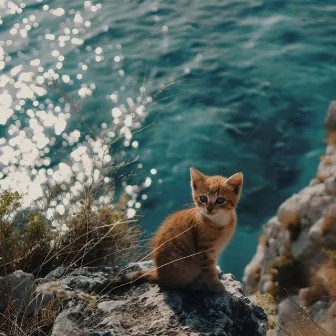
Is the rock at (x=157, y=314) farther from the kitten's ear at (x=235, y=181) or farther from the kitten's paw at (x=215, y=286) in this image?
the kitten's ear at (x=235, y=181)

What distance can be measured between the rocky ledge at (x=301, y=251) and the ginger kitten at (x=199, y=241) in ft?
21.1

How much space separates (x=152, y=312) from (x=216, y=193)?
1229 mm

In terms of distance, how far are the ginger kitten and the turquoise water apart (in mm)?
9687

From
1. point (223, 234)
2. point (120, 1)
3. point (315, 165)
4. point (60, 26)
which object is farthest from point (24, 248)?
point (120, 1)

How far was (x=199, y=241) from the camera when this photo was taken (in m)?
4.98

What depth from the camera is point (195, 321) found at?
14.7 feet

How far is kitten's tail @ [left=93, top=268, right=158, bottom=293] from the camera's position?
5012 millimetres

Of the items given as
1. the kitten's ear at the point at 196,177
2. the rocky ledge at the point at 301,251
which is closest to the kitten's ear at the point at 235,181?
the kitten's ear at the point at 196,177

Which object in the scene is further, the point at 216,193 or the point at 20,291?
the point at 20,291

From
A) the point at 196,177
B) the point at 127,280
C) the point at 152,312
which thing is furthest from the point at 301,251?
the point at 152,312

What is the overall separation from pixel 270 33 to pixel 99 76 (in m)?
7.67

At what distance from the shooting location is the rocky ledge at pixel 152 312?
4.35 meters

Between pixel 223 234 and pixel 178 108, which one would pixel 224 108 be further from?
pixel 223 234

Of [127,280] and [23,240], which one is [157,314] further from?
[23,240]
